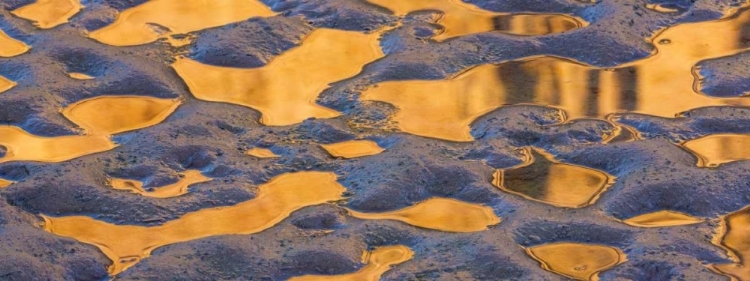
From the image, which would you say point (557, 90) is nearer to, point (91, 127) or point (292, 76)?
point (292, 76)

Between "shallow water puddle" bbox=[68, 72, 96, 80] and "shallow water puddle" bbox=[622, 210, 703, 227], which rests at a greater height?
"shallow water puddle" bbox=[622, 210, 703, 227]

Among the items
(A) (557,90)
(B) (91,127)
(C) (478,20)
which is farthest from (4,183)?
(C) (478,20)

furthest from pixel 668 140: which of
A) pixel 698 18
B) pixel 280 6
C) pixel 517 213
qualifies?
pixel 280 6

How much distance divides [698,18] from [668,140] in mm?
725

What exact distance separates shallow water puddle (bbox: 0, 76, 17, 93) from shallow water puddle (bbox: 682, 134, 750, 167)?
1439 millimetres

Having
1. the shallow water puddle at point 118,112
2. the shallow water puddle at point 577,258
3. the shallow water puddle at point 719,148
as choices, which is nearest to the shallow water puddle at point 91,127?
the shallow water puddle at point 118,112

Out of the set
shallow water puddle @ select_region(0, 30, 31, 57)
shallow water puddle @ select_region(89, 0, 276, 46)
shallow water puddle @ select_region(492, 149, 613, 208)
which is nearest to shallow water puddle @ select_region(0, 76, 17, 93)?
shallow water puddle @ select_region(0, 30, 31, 57)

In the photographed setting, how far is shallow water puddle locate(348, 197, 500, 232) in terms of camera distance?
2184 millimetres

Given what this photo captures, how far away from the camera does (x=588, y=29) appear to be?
2.96 metres

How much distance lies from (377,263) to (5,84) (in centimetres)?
108

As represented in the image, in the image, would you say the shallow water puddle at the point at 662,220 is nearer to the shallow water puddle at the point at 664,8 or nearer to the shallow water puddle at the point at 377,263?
the shallow water puddle at the point at 377,263

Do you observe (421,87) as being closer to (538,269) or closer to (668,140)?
(668,140)

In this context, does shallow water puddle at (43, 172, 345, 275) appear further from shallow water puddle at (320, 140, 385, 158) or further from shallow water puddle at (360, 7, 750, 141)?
shallow water puddle at (360, 7, 750, 141)

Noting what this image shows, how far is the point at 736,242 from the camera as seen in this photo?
2.12 meters
